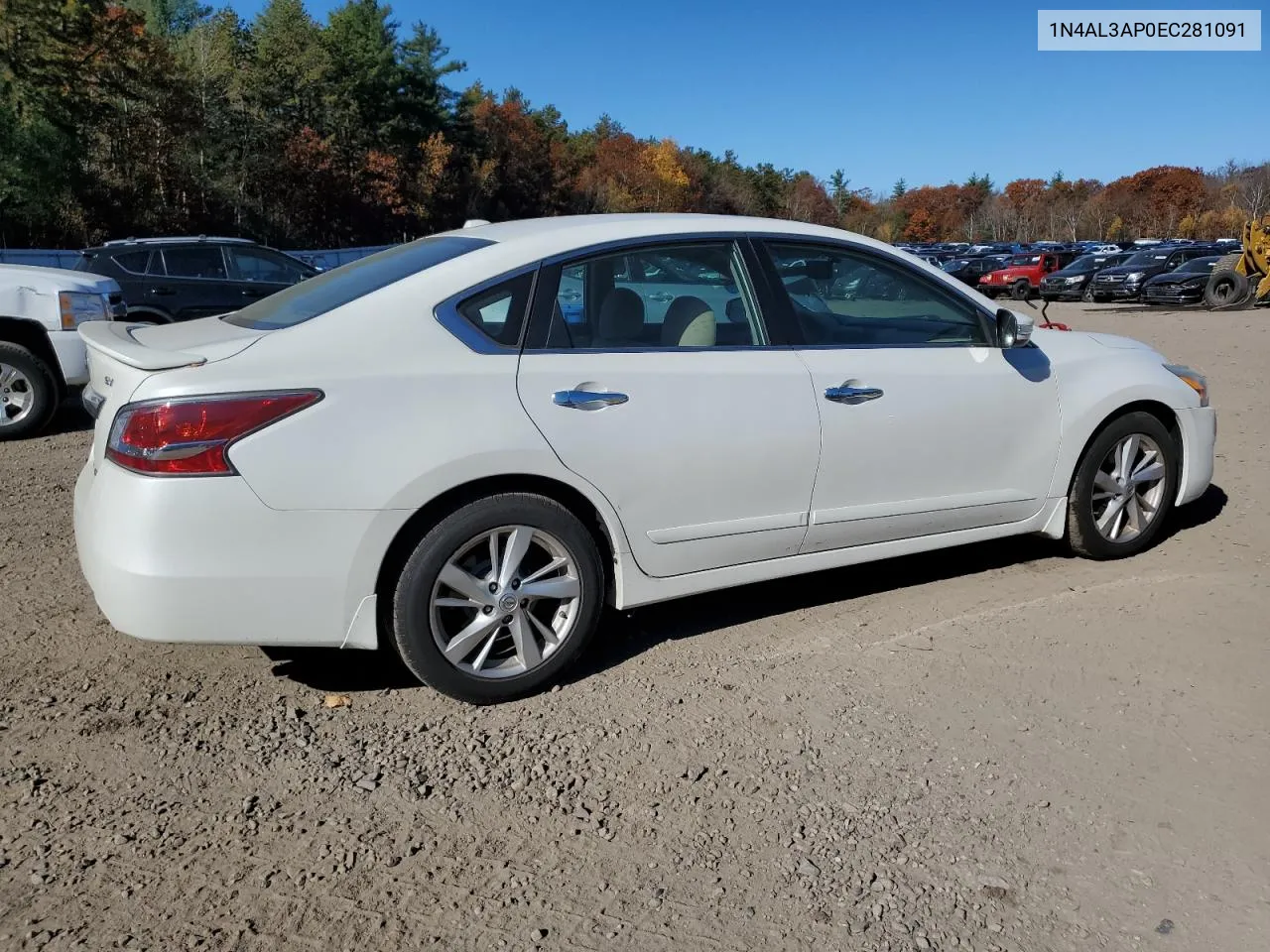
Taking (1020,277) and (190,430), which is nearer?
(190,430)

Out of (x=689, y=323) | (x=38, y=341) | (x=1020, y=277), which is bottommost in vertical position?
(x=689, y=323)

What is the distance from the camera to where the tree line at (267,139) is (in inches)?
1464

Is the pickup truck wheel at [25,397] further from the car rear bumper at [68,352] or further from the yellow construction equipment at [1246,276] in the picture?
the yellow construction equipment at [1246,276]

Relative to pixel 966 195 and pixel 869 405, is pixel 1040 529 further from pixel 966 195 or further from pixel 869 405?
pixel 966 195

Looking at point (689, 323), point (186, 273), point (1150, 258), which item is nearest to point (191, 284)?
point (186, 273)

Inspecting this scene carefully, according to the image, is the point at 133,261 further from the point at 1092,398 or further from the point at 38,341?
the point at 1092,398

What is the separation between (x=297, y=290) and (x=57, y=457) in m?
4.43

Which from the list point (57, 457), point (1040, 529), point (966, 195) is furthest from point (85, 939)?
point (966, 195)

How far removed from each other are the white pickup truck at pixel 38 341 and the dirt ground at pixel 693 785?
4.02 metres

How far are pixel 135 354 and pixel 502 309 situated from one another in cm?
117

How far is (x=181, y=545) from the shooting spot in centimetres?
312

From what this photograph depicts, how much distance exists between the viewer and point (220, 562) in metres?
3.16

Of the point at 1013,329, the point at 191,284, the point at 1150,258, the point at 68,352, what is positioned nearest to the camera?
the point at 1013,329

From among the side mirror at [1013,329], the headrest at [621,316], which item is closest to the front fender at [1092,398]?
the side mirror at [1013,329]
